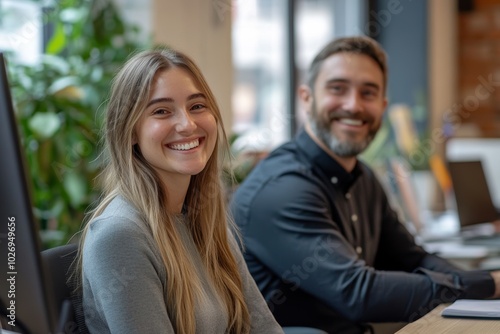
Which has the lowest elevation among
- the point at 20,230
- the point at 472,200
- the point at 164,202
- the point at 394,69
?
the point at 472,200

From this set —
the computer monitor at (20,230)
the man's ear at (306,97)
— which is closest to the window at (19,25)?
the man's ear at (306,97)

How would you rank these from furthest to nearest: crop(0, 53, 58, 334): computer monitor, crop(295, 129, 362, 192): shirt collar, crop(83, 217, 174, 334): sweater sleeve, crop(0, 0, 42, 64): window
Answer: crop(0, 0, 42, 64): window < crop(295, 129, 362, 192): shirt collar < crop(83, 217, 174, 334): sweater sleeve < crop(0, 53, 58, 334): computer monitor

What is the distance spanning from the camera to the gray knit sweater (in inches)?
57.8

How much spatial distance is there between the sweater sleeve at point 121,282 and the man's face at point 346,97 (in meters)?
1.12

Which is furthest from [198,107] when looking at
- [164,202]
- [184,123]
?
[164,202]

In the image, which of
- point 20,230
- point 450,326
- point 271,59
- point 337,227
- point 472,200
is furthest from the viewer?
point 271,59

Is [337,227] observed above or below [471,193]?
above

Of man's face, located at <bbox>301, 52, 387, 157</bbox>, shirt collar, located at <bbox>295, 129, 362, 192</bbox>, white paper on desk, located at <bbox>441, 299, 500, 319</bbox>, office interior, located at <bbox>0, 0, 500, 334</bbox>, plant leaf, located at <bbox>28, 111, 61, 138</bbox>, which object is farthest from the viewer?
office interior, located at <bbox>0, 0, 500, 334</bbox>

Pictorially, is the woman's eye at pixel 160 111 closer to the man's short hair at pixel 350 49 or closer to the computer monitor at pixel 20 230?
the computer monitor at pixel 20 230

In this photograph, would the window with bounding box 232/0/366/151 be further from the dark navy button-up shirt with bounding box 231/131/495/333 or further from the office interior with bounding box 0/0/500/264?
the dark navy button-up shirt with bounding box 231/131/495/333

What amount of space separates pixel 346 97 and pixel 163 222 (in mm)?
1134

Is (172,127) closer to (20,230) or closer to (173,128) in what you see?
(173,128)

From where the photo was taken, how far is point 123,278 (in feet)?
4.86

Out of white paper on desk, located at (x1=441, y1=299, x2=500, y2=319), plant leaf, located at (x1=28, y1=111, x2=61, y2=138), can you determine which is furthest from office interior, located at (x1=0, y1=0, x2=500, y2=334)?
white paper on desk, located at (x1=441, y1=299, x2=500, y2=319)
